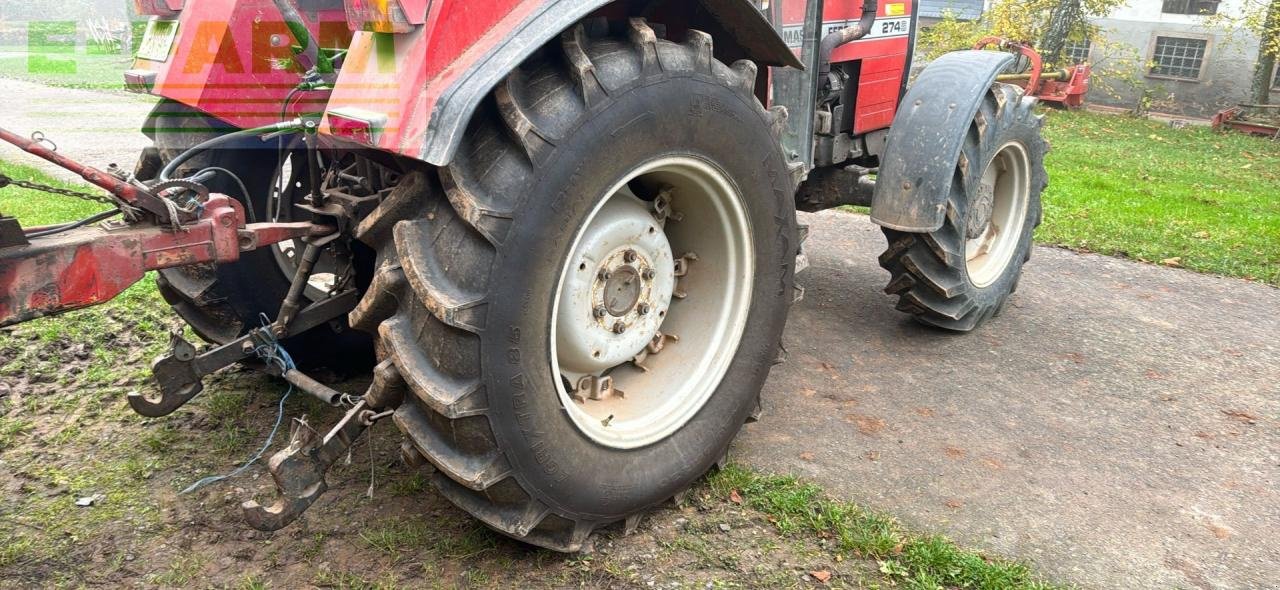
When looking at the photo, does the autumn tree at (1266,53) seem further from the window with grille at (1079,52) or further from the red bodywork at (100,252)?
the red bodywork at (100,252)

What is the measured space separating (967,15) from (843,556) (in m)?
17.3

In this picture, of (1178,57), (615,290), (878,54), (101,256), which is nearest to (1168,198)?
(878,54)

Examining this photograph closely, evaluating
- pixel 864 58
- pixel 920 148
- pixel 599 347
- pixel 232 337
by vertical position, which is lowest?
pixel 232 337

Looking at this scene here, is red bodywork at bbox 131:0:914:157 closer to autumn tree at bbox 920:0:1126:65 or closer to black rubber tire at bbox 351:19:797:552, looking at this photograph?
black rubber tire at bbox 351:19:797:552

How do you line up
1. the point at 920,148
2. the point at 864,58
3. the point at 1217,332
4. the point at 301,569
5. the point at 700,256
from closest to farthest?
the point at 301,569, the point at 700,256, the point at 920,148, the point at 864,58, the point at 1217,332

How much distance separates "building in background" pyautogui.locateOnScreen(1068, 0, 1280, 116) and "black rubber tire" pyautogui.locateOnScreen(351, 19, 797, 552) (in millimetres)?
15222

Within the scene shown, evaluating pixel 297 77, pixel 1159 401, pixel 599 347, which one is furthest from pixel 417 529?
pixel 1159 401

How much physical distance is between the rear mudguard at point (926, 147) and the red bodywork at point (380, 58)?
0.43 meters

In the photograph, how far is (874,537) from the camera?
267cm

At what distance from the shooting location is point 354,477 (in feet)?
9.60

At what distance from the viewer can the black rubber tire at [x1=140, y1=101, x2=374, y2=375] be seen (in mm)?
2973

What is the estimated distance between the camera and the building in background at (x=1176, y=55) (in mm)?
15062

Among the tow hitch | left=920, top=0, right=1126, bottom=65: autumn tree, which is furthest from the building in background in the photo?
the tow hitch

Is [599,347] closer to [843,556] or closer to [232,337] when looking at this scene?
[843,556]
